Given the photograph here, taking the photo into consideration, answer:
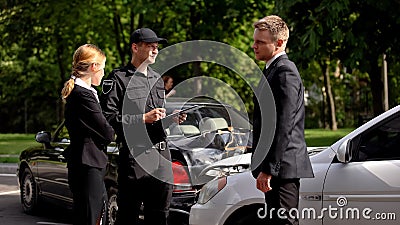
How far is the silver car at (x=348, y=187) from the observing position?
18.3 ft

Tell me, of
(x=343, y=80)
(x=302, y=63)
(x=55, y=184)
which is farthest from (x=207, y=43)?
(x=343, y=80)

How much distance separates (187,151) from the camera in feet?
25.9

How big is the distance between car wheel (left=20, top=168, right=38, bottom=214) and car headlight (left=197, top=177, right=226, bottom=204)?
4.30 metres

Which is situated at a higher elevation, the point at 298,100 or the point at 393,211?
the point at 298,100

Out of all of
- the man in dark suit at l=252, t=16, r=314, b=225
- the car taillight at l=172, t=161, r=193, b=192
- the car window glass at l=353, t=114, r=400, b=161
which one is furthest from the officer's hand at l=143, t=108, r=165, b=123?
the car taillight at l=172, t=161, r=193, b=192

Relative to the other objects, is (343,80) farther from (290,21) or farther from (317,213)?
(317,213)

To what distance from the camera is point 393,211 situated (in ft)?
18.0

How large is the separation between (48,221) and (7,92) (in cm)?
4378

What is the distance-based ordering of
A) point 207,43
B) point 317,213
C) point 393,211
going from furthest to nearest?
point 207,43 < point 317,213 < point 393,211

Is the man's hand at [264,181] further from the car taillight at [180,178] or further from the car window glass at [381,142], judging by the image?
the car taillight at [180,178]

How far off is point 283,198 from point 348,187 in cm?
90

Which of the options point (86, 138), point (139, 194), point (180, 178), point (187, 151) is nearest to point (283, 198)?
point (139, 194)

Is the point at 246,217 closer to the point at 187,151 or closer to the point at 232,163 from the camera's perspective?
the point at 232,163

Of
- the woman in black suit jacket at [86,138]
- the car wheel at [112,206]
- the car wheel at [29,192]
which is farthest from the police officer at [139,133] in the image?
the car wheel at [29,192]
